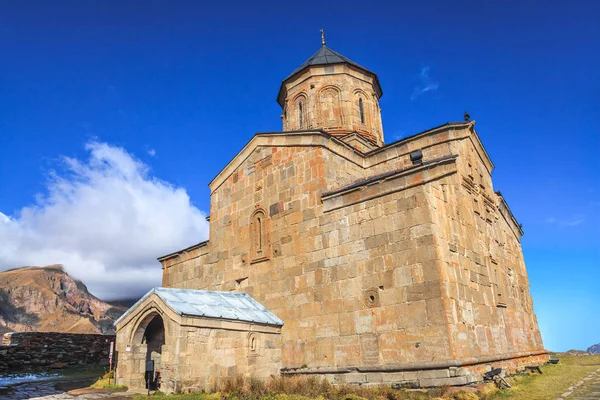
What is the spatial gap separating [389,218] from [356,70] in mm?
9636

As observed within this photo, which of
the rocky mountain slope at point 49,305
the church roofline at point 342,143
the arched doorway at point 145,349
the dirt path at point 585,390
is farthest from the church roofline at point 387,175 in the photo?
the rocky mountain slope at point 49,305

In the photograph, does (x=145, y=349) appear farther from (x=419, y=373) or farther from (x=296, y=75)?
(x=296, y=75)

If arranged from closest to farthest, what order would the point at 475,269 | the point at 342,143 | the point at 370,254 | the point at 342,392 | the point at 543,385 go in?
1. the point at 342,392
2. the point at 543,385
3. the point at 370,254
4. the point at 475,269
5. the point at 342,143

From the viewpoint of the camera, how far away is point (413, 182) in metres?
9.72

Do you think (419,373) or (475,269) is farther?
(475,269)

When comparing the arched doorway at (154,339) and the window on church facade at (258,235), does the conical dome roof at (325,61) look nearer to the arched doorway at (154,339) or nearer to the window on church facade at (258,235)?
the window on church facade at (258,235)

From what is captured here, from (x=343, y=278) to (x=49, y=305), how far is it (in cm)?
6416

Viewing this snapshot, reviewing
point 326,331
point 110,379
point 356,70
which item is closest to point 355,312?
point 326,331

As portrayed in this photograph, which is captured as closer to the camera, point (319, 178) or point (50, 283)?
point (319, 178)

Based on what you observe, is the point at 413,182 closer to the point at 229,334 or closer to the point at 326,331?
the point at 326,331

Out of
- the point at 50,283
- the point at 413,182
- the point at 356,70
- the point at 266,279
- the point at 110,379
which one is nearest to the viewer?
the point at 413,182

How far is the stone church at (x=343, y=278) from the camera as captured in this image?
910 cm

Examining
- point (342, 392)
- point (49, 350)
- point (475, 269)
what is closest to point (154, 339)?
point (342, 392)

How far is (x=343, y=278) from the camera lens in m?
10.5
